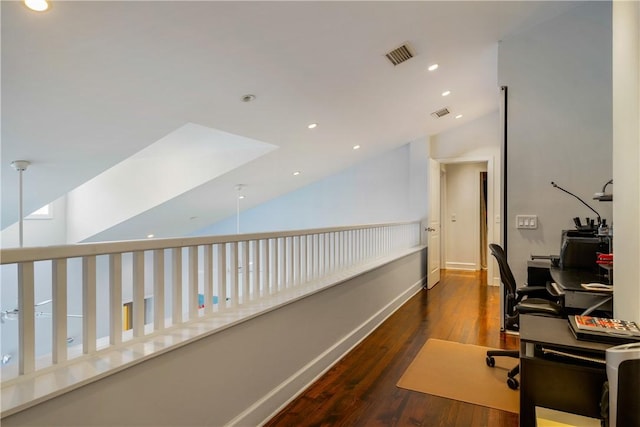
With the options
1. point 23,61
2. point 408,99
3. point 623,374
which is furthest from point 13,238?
point 623,374

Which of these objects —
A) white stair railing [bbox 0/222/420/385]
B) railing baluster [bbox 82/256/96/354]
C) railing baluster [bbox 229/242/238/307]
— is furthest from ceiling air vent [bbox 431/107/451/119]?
railing baluster [bbox 82/256/96/354]

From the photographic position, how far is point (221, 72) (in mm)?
2779

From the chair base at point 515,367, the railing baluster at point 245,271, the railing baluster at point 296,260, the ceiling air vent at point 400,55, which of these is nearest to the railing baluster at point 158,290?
the railing baluster at point 245,271

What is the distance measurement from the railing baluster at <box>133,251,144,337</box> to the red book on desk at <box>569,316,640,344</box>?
5.89 feet

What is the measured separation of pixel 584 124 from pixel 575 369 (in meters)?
2.75

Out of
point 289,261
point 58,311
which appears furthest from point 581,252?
point 58,311

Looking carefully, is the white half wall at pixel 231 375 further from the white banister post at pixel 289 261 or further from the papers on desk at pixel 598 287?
the papers on desk at pixel 598 287

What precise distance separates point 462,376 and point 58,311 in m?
2.62

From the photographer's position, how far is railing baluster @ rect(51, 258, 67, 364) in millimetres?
Result: 1224

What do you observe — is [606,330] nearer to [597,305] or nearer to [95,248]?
[597,305]

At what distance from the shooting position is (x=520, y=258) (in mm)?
3701

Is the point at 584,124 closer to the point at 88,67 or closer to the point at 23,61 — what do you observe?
the point at 88,67

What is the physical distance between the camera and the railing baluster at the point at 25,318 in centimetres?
114

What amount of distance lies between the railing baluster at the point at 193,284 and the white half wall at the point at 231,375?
0.16 m
